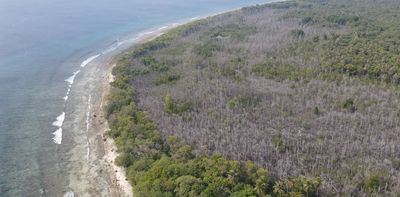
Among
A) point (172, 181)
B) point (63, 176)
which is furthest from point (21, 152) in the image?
point (172, 181)

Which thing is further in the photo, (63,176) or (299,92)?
(299,92)

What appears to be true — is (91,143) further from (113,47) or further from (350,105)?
(113,47)

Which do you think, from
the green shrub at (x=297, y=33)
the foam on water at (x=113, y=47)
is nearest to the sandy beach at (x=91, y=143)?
the foam on water at (x=113, y=47)

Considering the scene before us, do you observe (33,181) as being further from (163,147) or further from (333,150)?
(333,150)

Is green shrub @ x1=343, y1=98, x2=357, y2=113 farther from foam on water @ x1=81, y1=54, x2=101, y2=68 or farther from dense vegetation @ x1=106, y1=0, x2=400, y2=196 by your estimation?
foam on water @ x1=81, y1=54, x2=101, y2=68

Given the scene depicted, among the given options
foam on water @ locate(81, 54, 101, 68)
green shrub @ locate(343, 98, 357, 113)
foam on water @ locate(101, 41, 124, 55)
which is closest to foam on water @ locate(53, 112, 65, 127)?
foam on water @ locate(81, 54, 101, 68)

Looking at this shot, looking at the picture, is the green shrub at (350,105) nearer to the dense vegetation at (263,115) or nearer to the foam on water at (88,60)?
the dense vegetation at (263,115)

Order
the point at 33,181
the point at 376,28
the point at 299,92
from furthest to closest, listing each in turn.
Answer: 1. the point at 376,28
2. the point at 299,92
3. the point at 33,181
